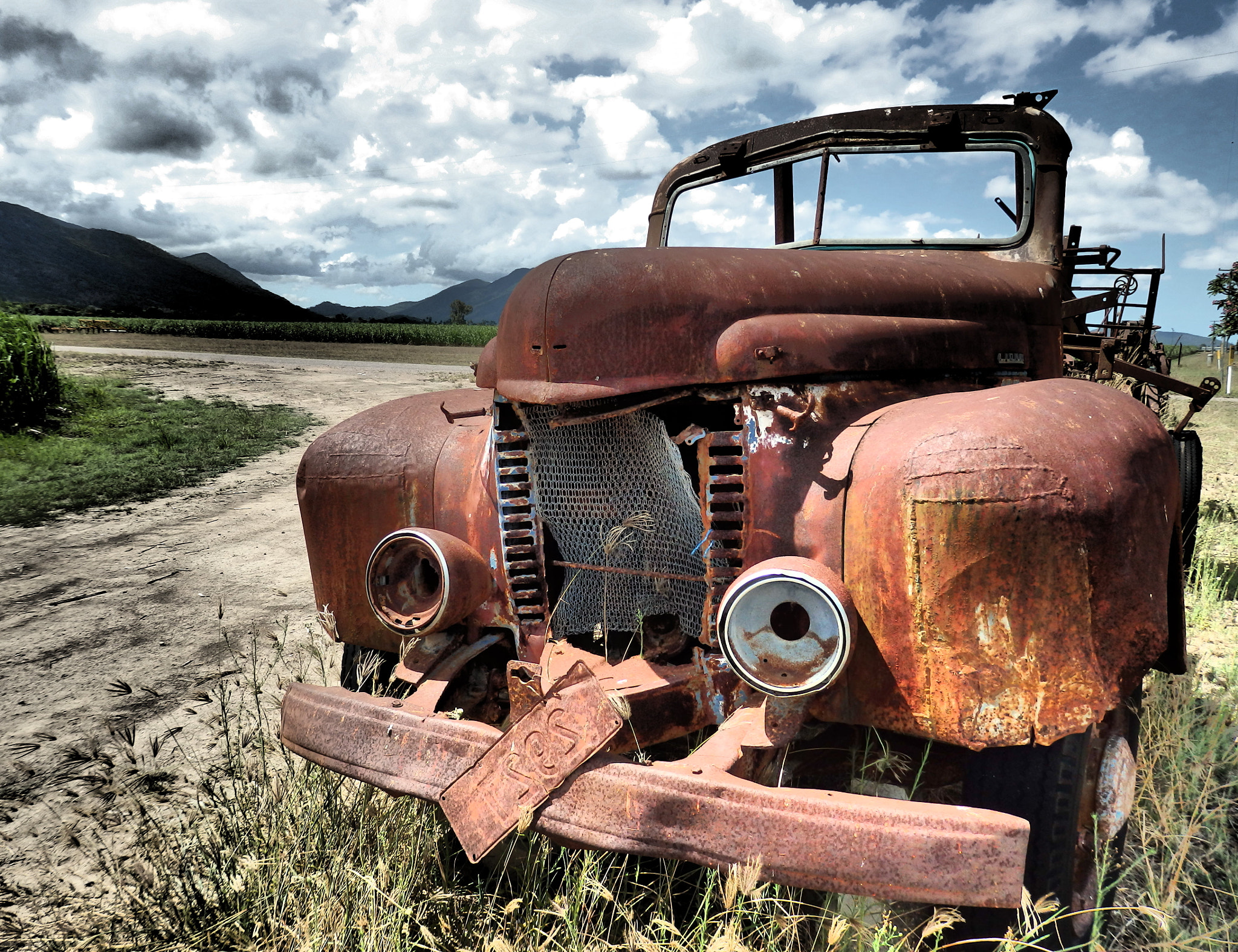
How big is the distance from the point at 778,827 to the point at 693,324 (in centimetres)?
113

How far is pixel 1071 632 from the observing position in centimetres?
151

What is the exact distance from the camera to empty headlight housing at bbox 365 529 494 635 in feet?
6.85

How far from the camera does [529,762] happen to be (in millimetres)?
1635

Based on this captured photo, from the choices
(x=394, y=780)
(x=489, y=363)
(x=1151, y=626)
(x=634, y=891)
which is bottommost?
(x=634, y=891)

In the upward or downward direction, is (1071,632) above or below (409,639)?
above

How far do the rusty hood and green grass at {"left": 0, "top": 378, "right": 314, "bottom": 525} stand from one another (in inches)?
231

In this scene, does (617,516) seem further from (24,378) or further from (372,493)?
(24,378)

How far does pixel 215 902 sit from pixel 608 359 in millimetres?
1704

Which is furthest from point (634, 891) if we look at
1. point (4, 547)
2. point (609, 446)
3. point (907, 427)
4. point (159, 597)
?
point (4, 547)

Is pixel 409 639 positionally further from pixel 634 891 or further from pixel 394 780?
pixel 634 891

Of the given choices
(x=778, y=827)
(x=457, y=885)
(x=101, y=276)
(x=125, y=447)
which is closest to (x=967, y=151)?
(x=778, y=827)

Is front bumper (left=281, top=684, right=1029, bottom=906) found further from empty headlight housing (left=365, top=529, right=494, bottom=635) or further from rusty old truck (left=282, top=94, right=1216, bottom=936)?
empty headlight housing (left=365, top=529, right=494, bottom=635)

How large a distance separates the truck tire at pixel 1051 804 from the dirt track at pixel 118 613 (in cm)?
235

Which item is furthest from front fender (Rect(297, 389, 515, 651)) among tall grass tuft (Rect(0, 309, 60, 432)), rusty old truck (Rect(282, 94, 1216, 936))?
tall grass tuft (Rect(0, 309, 60, 432))
